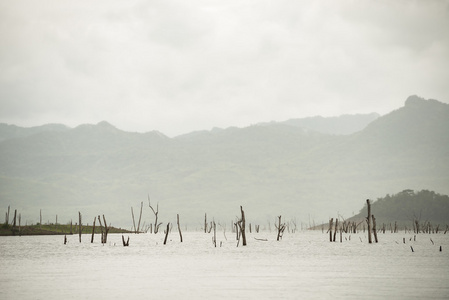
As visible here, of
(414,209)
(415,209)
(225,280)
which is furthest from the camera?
(414,209)

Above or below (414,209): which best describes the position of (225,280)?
below

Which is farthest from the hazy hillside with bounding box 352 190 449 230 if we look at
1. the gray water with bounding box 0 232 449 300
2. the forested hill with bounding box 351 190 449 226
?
the gray water with bounding box 0 232 449 300

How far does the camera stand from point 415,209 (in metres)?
146

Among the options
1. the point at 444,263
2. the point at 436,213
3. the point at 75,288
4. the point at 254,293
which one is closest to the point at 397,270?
the point at 444,263

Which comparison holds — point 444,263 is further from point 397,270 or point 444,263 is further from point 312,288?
point 312,288

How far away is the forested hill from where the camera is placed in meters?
144

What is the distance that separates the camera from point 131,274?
31328 millimetres

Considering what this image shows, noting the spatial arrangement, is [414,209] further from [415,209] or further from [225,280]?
[225,280]

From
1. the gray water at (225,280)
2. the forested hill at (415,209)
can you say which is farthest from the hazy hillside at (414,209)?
the gray water at (225,280)

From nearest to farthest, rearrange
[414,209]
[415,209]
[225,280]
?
1. [225,280]
2. [415,209]
3. [414,209]

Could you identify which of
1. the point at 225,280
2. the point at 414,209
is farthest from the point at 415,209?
the point at 225,280

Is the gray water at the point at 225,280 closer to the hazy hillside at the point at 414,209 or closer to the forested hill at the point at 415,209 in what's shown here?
the hazy hillside at the point at 414,209

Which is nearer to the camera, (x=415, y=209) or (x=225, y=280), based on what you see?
(x=225, y=280)

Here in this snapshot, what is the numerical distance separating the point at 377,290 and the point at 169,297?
31.3 ft
